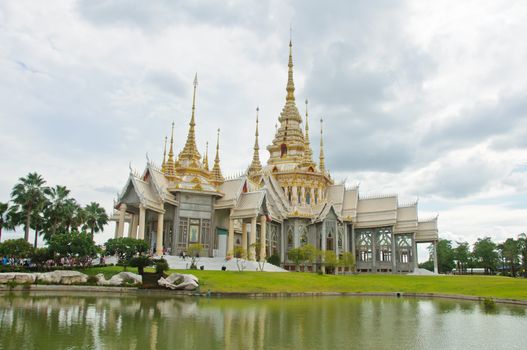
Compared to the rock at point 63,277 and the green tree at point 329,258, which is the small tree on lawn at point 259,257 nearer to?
the green tree at point 329,258

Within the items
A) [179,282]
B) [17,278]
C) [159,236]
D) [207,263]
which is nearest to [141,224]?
[159,236]

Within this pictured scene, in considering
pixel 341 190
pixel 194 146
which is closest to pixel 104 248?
pixel 194 146

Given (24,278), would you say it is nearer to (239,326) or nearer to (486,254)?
(239,326)

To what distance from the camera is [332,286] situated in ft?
119

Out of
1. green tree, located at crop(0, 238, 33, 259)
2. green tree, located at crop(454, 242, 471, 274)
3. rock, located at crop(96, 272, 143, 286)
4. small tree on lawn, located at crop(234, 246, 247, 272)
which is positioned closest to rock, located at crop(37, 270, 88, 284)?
rock, located at crop(96, 272, 143, 286)

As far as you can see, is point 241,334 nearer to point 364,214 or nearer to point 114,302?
point 114,302

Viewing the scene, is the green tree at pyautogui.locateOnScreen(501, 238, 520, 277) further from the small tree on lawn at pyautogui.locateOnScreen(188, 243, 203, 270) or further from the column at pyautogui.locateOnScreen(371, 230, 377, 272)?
the small tree on lawn at pyautogui.locateOnScreen(188, 243, 203, 270)

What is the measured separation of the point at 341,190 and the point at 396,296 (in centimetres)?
3249

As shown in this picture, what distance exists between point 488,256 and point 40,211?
6841 cm

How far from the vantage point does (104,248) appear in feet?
132

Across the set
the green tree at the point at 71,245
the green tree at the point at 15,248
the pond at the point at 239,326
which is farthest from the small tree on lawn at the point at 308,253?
the pond at the point at 239,326

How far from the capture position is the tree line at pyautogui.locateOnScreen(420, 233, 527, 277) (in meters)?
76.3

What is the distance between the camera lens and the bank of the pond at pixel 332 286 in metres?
30.0

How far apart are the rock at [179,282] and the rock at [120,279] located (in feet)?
4.94
